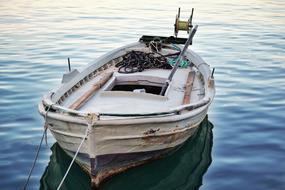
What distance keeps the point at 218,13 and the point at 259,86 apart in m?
18.9

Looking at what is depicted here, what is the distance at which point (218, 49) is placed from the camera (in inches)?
733

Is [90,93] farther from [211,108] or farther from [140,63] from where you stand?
[211,108]

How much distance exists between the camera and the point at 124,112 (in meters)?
7.26

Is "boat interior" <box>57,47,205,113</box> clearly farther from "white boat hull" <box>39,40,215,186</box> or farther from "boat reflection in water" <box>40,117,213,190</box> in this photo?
"boat reflection in water" <box>40,117,213,190</box>

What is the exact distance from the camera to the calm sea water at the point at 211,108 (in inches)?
297

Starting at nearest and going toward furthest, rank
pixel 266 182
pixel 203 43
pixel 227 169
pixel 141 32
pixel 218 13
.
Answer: pixel 266 182 < pixel 227 169 < pixel 203 43 < pixel 141 32 < pixel 218 13

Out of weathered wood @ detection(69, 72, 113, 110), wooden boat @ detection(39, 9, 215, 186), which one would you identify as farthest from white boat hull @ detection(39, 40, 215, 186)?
weathered wood @ detection(69, 72, 113, 110)

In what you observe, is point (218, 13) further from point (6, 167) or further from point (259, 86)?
point (6, 167)

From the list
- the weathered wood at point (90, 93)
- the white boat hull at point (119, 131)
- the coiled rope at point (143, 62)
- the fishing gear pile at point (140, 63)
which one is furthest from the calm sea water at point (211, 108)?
the fishing gear pile at point (140, 63)

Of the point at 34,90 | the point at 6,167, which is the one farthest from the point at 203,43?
the point at 6,167

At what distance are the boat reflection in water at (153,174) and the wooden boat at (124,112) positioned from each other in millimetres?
253

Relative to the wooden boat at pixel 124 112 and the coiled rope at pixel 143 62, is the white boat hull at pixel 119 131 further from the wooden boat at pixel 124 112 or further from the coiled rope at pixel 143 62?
the coiled rope at pixel 143 62

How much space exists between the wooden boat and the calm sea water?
2.03 ft

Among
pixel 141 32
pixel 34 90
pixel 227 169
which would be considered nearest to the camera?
pixel 227 169
